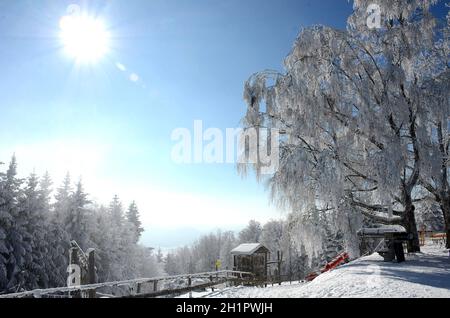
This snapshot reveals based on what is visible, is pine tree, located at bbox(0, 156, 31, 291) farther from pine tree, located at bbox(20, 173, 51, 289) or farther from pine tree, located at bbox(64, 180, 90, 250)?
pine tree, located at bbox(64, 180, 90, 250)

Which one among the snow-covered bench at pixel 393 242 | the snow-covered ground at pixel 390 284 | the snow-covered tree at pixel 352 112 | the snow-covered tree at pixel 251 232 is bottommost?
the snow-covered tree at pixel 251 232

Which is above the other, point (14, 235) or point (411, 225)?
point (411, 225)

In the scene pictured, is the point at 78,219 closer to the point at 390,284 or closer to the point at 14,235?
the point at 14,235

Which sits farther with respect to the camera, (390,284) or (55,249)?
(55,249)

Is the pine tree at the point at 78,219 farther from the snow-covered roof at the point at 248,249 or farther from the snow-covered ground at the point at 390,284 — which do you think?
the snow-covered ground at the point at 390,284

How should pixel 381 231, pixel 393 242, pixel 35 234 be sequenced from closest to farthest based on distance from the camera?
pixel 393 242
pixel 381 231
pixel 35 234

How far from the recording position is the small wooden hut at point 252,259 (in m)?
30.6

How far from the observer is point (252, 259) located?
3105 centimetres

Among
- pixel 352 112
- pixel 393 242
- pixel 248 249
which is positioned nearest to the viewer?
pixel 393 242

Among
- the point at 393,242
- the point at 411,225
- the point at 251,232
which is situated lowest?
the point at 251,232

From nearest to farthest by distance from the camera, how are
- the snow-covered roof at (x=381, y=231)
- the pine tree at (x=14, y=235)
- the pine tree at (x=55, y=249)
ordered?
1. the snow-covered roof at (x=381, y=231)
2. the pine tree at (x=14, y=235)
3. the pine tree at (x=55, y=249)

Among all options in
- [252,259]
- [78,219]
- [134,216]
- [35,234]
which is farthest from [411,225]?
[134,216]

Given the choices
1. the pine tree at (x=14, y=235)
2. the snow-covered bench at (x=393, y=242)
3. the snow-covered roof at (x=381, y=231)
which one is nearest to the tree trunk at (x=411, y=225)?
the snow-covered roof at (x=381, y=231)

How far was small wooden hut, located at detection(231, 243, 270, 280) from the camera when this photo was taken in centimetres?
Answer: 3062
